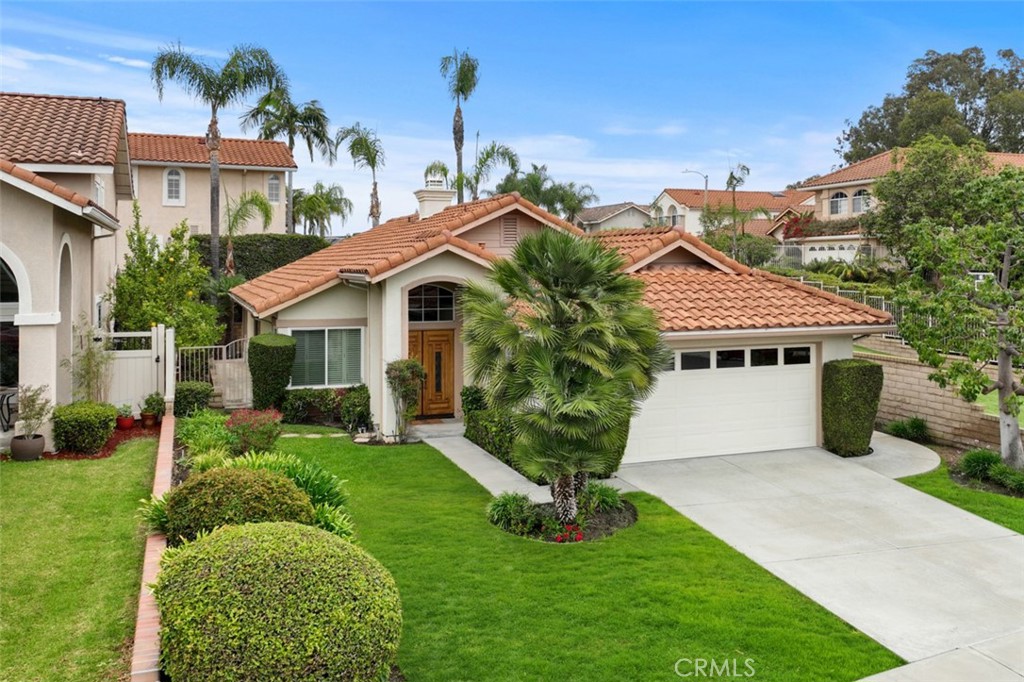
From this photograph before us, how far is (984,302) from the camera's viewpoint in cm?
1520

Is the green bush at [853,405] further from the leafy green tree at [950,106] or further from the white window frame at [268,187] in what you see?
the leafy green tree at [950,106]

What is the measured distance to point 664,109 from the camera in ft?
91.3

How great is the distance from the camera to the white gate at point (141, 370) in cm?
1780

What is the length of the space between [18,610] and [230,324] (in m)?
23.9

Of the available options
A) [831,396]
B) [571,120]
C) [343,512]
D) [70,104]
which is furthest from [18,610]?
[571,120]

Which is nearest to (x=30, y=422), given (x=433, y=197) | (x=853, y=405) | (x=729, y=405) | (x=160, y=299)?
(x=160, y=299)

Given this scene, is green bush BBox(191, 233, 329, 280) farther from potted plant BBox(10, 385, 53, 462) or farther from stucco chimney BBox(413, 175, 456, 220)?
potted plant BBox(10, 385, 53, 462)

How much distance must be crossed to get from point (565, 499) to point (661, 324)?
453 centimetres

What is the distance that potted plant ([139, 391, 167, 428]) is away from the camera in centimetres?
1706

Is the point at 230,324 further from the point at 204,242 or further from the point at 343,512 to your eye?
the point at 343,512

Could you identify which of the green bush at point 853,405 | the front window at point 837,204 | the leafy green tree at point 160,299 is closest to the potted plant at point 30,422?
the leafy green tree at point 160,299

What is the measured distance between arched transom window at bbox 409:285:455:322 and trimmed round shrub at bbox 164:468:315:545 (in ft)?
36.7

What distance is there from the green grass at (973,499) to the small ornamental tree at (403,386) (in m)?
9.05

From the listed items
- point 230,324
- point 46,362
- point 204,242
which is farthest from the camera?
point 204,242
